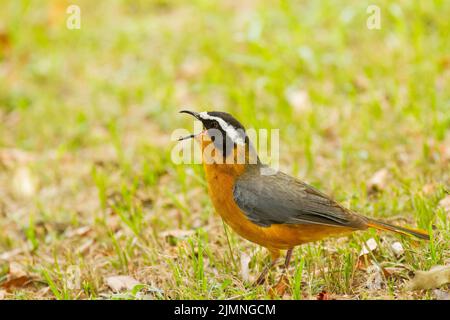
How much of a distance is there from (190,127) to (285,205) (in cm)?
299

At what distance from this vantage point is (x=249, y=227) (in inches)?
173

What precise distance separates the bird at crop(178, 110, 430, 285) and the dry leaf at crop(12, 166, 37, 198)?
277 cm

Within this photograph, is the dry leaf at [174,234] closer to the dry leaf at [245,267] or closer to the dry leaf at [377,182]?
the dry leaf at [245,267]

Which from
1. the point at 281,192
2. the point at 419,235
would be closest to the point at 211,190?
the point at 281,192

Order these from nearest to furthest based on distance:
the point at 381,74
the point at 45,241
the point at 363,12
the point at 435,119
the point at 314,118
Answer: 1. the point at 45,241
2. the point at 435,119
3. the point at 314,118
4. the point at 381,74
5. the point at 363,12

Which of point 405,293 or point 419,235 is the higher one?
point 419,235

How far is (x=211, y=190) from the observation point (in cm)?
457

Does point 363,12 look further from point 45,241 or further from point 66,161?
point 45,241

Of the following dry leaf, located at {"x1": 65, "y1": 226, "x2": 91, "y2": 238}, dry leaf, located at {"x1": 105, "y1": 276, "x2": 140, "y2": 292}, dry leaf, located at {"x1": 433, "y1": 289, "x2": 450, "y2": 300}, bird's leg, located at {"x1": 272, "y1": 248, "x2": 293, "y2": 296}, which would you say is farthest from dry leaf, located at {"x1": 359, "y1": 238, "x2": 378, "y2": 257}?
dry leaf, located at {"x1": 65, "y1": 226, "x2": 91, "y2": 238}

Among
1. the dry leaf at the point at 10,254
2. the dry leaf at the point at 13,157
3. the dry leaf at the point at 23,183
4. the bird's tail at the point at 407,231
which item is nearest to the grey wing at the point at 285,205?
→ the bird's tail at the point at 407,231

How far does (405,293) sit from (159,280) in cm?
163

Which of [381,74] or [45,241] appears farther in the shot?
[381,74]

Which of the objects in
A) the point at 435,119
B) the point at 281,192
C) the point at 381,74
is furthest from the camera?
the point at 381,74
